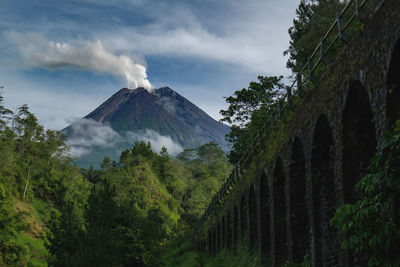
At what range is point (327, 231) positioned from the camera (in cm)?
1215

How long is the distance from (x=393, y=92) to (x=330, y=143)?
15.3 feet

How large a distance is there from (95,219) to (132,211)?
19820 mm

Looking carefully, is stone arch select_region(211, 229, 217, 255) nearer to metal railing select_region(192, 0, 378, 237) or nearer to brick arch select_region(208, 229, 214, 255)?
brick arch select_region(208, 229, 214, 255)

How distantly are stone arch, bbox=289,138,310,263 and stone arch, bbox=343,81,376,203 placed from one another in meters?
3.83

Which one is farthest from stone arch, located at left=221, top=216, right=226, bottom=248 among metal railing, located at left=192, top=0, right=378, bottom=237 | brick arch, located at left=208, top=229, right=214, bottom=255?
brick arch, located at left=208, top=229, right=214, bottom=255

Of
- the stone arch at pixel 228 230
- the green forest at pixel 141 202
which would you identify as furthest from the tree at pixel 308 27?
the stone arch at pixel 228 230

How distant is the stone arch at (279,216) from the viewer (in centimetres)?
1596

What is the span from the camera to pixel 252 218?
829 inches

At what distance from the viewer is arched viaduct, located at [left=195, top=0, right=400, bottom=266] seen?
8.19m

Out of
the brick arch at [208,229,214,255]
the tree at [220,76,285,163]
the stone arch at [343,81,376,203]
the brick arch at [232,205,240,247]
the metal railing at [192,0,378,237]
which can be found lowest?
the brick arch at [208,229,214,255]

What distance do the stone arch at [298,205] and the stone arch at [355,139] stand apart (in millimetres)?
3826

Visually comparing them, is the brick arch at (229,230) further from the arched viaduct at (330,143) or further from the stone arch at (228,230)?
the arched viaduct at (330,143)

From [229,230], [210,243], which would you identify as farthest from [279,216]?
[210,243]

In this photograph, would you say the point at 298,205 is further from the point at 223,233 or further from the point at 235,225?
the point at 223,233
